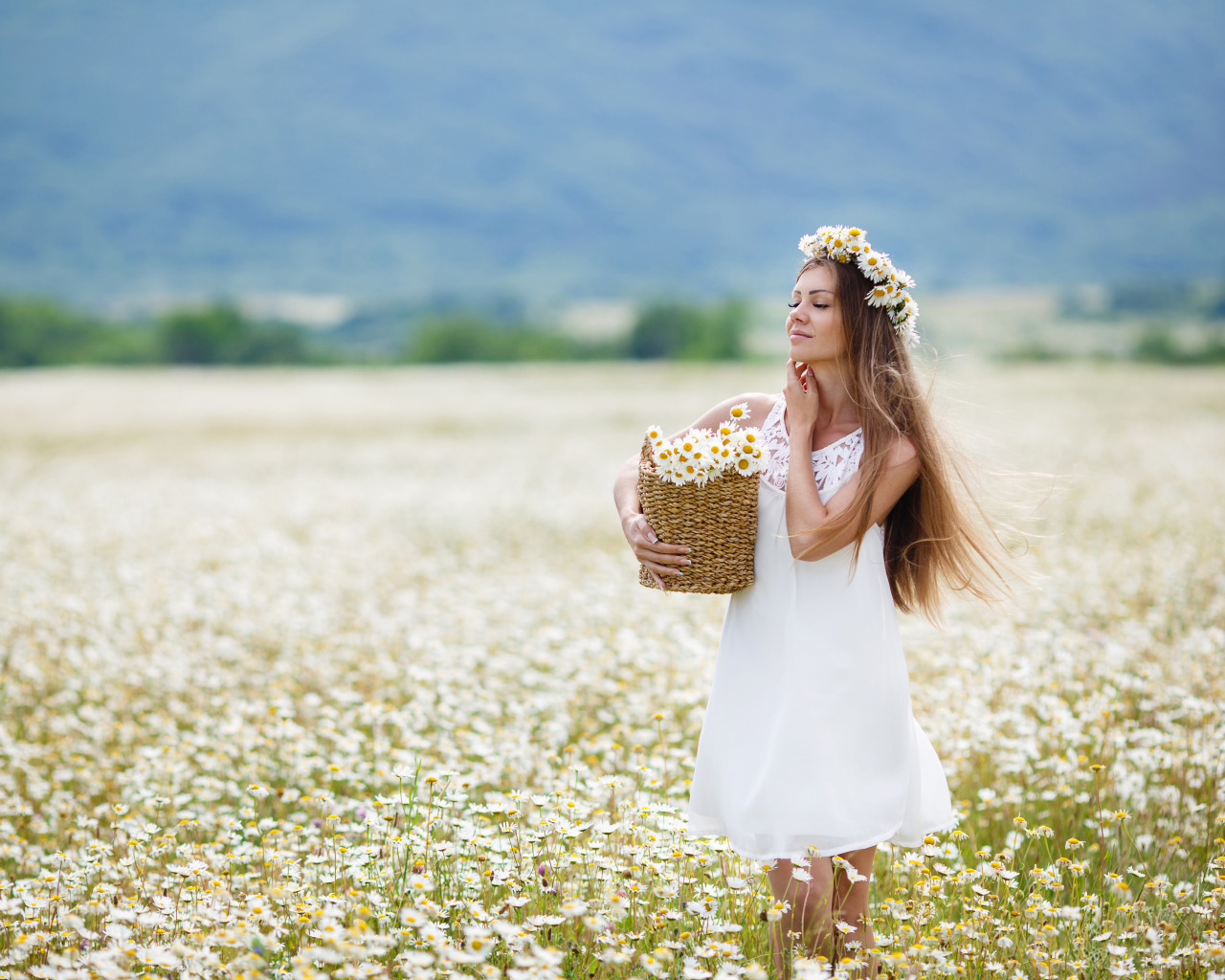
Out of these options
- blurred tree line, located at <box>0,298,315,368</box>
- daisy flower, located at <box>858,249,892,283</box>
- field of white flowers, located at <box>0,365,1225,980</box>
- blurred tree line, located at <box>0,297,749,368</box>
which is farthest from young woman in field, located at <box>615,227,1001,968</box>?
blurred tree line, located at <box>0,298,315,368</box>

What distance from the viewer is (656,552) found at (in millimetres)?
3785

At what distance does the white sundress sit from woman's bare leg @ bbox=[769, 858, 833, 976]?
0.07 meters

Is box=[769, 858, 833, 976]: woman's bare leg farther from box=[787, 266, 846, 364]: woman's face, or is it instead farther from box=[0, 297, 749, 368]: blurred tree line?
box=[0, 297, 749, 368]: blurred tree line

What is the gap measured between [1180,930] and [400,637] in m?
5.57

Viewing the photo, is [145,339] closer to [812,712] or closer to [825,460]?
A: [825,460]

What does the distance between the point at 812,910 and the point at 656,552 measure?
122cm

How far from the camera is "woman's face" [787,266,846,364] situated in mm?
3781

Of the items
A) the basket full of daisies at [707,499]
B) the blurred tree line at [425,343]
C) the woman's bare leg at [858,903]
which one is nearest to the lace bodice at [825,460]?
the basket full of daisies at [707,499]

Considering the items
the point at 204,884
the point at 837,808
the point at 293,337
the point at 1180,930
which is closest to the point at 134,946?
the point at 204,884

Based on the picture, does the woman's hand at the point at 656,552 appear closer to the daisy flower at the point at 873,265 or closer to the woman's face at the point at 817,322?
the woman's face at the point at 817,322

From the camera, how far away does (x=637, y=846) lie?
13.6 feet

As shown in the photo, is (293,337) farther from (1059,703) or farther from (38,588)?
(1059,703)

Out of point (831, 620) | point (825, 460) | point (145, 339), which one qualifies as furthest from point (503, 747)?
point (145, 339)

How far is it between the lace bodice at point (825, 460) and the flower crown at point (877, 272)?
396 mm
